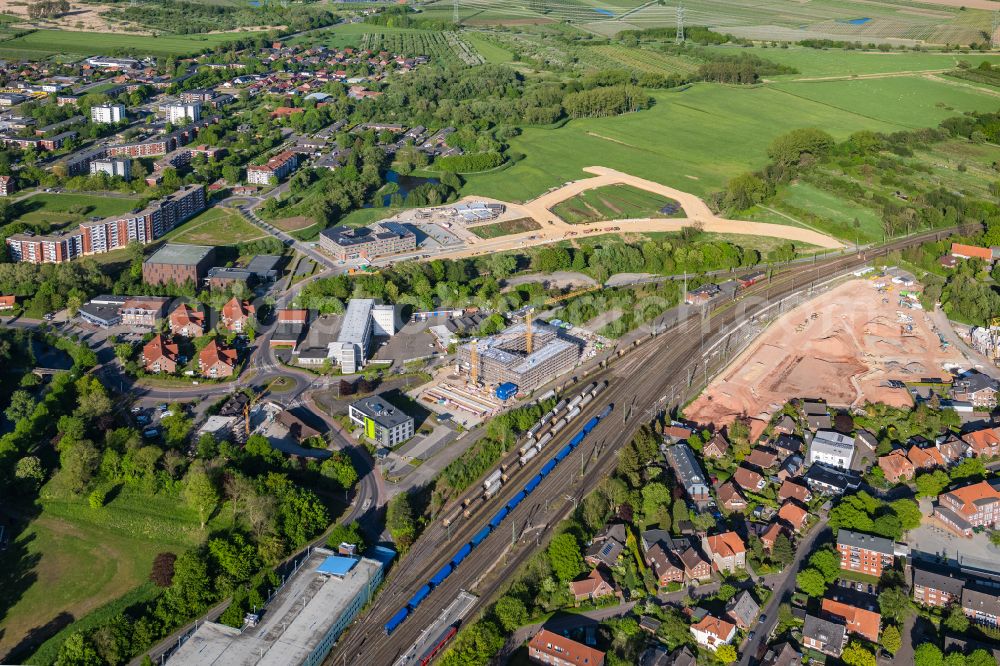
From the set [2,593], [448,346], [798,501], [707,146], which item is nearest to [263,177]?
[448,346]

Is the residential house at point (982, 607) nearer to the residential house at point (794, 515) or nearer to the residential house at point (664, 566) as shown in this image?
the residential house at point (794, 515)

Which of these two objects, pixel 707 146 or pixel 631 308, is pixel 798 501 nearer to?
pixel 631 308

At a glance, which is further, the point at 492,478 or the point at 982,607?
the point at 492,478

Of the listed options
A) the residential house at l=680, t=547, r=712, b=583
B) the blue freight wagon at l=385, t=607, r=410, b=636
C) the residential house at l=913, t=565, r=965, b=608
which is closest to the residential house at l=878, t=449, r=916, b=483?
the residential house at l=913, t=565, r=965, b=608

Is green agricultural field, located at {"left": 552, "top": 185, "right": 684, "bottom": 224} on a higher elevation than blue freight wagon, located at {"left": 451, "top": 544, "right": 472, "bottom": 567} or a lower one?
higher

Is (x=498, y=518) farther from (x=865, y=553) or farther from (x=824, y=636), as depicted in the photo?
(x=865, y=553)

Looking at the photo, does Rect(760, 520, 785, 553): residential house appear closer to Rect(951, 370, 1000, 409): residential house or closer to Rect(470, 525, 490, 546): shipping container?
Rect(470, 525, 490, 546): shipping container

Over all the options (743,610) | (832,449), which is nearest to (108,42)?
(832,449)
